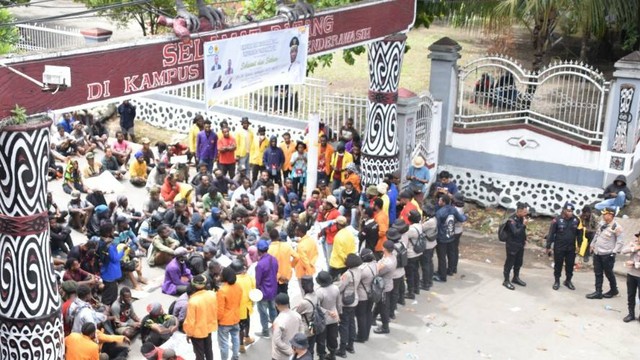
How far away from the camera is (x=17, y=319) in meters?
8.34

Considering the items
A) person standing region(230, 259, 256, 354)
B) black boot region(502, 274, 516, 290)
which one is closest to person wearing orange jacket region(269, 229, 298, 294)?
person standing region(230, 259, 256, 354)

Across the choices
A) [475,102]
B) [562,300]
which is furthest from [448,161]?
[562,300]

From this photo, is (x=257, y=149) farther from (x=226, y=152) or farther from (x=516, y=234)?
(x=516, y=234)

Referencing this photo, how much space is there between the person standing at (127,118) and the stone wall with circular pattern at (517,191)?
6910mm

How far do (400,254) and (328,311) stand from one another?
1776mm

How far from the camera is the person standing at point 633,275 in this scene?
11789 mm

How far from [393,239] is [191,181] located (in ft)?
19.5

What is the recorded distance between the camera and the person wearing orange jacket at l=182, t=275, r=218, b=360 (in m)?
9.48

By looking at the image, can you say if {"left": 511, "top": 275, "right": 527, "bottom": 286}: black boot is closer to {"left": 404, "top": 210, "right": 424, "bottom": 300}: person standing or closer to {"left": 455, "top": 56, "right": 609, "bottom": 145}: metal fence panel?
{"left": 404, "top": 210, "right": 424, "bottom": 300}: person standing

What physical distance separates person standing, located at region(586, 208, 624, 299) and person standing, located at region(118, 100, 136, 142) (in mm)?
10642

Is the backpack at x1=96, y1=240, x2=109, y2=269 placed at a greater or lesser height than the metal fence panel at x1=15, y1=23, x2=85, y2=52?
lesser

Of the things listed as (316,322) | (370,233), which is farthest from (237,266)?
(370,233)

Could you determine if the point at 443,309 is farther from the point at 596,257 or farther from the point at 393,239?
the point at 596,257

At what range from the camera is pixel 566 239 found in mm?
12852
